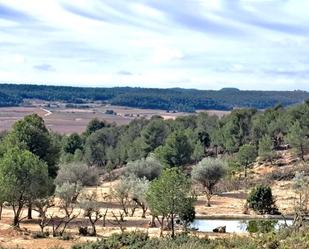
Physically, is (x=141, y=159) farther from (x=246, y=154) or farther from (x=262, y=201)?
(x=262, y=201)

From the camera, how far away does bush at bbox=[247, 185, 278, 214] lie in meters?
60.9

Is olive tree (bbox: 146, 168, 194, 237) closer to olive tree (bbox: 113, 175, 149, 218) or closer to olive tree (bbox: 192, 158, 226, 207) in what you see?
olive tree (bbox: 113, 175, 149, 218)

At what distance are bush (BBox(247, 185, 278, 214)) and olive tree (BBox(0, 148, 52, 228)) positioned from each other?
930 inches

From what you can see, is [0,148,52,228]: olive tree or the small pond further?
[0,148,52,228]: olive tree

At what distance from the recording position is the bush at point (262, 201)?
200ft

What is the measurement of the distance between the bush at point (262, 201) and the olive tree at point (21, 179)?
2362 cm

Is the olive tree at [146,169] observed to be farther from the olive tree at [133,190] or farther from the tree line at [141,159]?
the olive tree at [133,190]

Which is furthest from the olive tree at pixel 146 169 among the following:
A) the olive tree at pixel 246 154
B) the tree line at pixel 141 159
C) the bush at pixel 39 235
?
the bush at pixel 39 235

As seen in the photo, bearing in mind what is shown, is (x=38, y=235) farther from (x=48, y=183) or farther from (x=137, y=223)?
(x=137, y=223)

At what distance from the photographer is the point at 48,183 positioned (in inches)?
2042

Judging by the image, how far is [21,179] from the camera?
49.5 m

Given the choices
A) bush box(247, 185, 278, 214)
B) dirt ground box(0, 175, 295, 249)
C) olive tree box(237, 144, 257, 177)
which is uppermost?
olive tree box(237, 144, 257, 177)

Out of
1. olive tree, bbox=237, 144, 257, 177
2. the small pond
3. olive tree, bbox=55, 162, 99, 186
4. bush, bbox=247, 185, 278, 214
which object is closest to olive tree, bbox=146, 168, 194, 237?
the small pond

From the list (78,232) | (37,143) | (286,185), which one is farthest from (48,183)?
(286,185)
